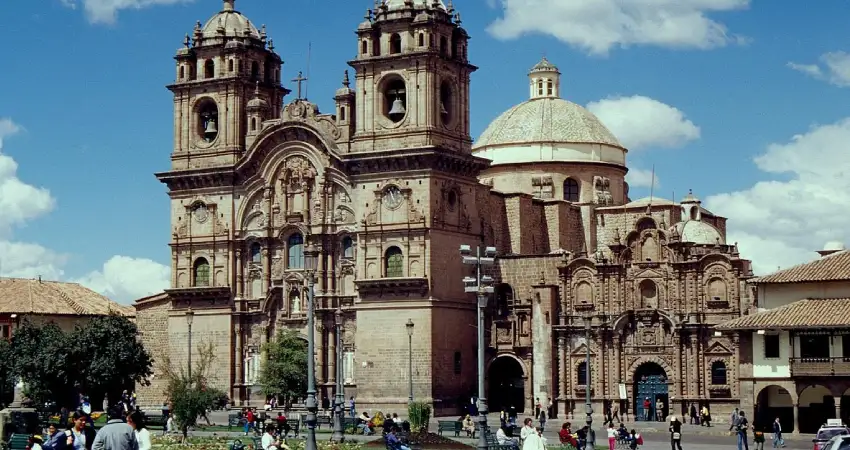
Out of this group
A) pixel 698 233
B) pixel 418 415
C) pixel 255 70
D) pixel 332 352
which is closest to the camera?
pixel 418 415

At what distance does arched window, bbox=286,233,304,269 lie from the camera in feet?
255

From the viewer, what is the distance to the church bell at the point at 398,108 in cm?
7519

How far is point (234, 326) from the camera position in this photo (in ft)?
261

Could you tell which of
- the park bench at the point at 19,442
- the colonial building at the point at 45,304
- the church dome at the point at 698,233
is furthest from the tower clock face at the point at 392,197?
the park bench at the point at 19,442

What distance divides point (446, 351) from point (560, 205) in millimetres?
13448

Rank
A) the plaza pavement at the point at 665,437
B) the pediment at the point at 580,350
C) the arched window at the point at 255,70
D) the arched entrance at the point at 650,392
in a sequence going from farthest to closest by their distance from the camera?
the arched window at the point at 255,70, the pediment at the point at 580,350, the arched entrance at the point at 650,392, the plaza pavement at the point at 665,437

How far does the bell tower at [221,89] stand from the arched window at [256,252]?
4580 millimetres

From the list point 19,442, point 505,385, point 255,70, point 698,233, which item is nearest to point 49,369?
point 255,70

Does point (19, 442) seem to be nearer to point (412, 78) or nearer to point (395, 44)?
point (412, 78)

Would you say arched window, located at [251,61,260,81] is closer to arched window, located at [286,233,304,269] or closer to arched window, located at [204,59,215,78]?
arched window, located at [204,59,215,78]

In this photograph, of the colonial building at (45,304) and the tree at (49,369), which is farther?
the colonial building at (45,304)

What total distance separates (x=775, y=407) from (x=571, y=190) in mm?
25794

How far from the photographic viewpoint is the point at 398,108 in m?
75.2

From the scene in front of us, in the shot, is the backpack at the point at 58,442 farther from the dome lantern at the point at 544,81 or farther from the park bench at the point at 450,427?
the dome lantern at the point at 544,81
